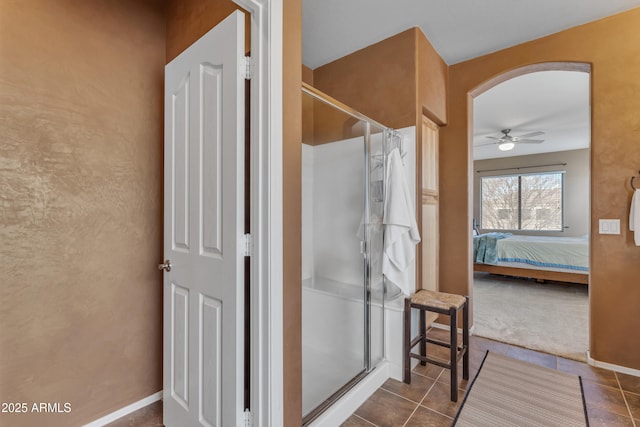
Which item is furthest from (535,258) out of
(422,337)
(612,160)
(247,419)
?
(247,419)

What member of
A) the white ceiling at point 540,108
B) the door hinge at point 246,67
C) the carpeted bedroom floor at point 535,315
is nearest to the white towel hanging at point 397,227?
the door hinge at point 246,67

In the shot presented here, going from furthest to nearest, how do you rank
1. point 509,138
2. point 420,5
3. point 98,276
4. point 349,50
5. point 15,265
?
point 509,138 < point 349,50 < point 420,5 < point 98,276 < point 15,265

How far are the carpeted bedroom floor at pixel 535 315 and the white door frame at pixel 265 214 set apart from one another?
248cm

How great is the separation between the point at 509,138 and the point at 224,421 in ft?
18.5

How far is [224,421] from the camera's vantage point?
132 centimetres

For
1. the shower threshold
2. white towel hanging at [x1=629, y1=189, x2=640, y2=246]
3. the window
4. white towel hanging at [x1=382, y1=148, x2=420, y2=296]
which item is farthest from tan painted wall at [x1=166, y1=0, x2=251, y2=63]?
the window

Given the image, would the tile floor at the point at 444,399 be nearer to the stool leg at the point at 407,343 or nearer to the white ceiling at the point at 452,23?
the stool leg at the point at 407,343

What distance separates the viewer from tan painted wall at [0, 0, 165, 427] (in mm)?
1443

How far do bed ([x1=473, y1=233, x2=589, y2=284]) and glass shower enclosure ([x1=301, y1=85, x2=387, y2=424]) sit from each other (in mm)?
3749

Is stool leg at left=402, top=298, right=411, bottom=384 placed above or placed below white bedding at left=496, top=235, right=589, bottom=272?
below

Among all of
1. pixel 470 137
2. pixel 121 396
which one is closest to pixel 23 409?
pixel 121 396

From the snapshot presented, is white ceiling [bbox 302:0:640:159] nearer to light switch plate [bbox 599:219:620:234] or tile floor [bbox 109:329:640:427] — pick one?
light switch plate [bbox 599:219:620:234]

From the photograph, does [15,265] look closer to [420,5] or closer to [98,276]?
[98,276]

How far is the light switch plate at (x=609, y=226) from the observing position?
2227 mm
